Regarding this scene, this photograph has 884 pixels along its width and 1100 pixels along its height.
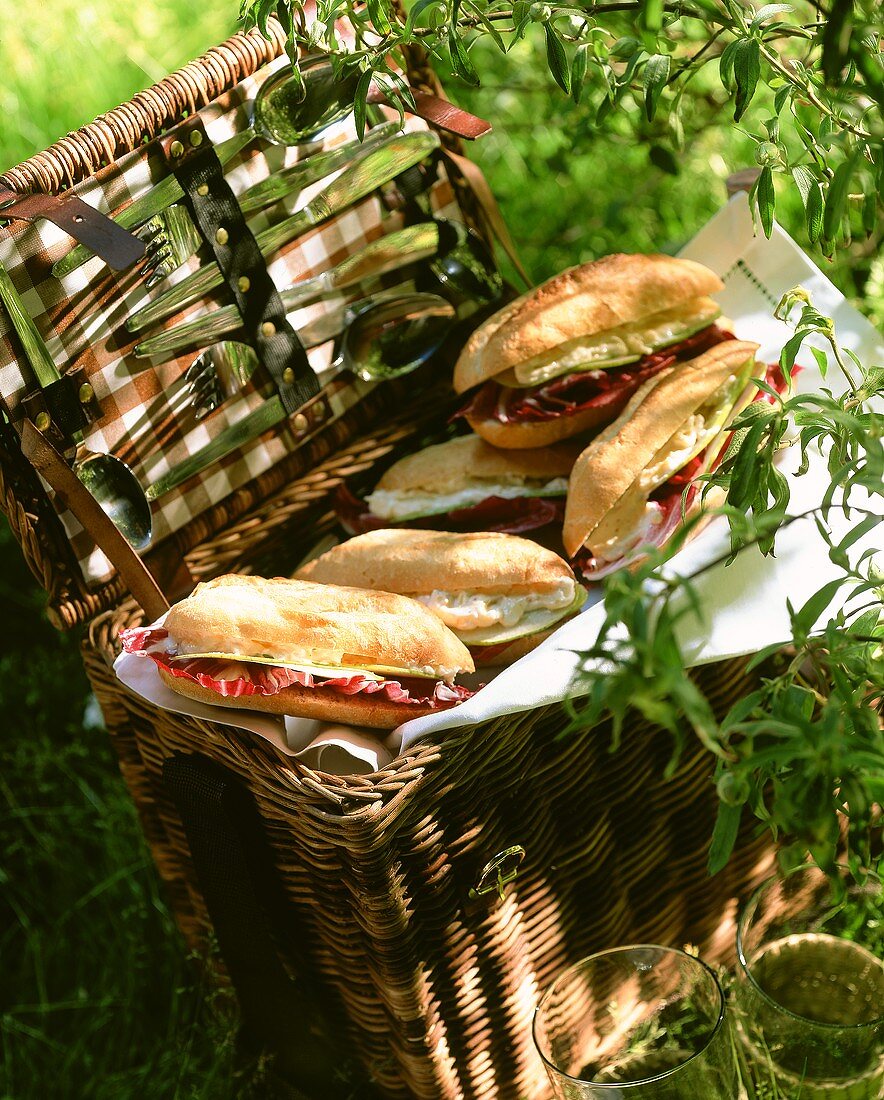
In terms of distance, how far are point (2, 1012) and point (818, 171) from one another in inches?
74.6

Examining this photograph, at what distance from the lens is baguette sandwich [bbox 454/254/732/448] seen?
1.66 m

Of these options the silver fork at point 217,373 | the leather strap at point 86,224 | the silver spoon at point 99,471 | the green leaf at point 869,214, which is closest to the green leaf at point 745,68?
the green leaf at point 869,214

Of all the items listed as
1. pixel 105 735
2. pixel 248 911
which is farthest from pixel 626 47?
pixel 105 735

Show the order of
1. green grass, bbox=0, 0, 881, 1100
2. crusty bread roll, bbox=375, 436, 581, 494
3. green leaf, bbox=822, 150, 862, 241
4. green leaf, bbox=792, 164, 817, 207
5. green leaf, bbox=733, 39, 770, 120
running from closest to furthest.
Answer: green leaf, bbox=822, 150, 862, 241 < green leaf, bbox=733, 39, 770, 120 < green leaf, bbox=792, 164, 817, 207 < crusty bread roll, bbox=375, 436, 581, 494 < green grass, bbox=0, 0, 881, 1100

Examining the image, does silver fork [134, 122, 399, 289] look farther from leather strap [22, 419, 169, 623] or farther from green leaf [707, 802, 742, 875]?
green leaf [707, 802, 742, 875]

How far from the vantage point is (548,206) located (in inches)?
119

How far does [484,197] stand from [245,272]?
0.49 metres

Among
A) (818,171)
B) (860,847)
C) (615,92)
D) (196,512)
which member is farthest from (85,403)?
(860,847)

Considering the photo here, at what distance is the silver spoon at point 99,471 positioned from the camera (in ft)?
4.99

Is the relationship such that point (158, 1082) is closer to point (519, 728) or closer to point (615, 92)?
point (519, 728)

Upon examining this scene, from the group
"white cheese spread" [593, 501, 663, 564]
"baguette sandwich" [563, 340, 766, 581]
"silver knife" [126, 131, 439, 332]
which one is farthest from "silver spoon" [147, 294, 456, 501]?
"white cheese spread" [593, 501, 663, 564]

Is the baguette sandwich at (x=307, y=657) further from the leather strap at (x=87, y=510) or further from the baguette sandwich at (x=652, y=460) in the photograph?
the baguette sandwich at (x=652, y=460)

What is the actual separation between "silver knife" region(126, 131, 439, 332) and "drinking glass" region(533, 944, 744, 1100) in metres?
1.08

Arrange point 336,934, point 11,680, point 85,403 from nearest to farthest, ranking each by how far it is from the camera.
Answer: point 336,934
point 85,403
point 11,680
